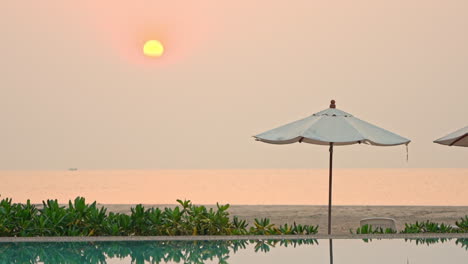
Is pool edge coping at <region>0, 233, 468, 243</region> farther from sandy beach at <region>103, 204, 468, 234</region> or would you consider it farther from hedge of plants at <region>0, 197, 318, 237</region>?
sandy beach at <region>103, 204, 468, 234</region>

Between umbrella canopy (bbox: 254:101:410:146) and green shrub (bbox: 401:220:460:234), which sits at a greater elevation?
umbrella canopy (bbox: 254:101:410:146)

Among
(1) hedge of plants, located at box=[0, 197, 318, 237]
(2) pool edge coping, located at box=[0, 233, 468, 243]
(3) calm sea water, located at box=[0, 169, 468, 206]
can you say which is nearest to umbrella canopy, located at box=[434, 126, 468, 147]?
(2) pool edge coping, located at box=[0, 233, 468, 243]

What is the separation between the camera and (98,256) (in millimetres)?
9938

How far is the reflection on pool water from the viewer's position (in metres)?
9.80

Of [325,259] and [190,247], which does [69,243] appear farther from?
[325,259]

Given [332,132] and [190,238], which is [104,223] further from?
[332,132]

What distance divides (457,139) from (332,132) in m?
2.27

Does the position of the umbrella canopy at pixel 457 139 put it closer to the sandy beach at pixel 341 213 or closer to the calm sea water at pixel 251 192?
the sandy beach at pixel 341 213

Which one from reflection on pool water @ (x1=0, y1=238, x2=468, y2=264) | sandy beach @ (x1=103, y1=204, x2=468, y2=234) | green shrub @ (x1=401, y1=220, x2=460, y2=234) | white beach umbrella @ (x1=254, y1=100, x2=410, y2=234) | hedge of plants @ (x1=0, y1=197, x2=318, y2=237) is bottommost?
reflection on pool water @ (x1=0, y1=238, x2=468, y2=264)

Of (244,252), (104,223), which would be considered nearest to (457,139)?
(244,252)

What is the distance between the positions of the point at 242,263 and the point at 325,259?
1088 mm

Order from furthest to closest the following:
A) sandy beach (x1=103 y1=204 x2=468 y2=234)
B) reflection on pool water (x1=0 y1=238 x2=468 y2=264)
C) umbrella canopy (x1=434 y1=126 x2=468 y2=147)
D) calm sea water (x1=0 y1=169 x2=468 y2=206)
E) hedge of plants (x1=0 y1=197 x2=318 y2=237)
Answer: calm sea water (x1=0 y1=169 x2=468 y2=206) < sandy beach (x1=103 y1=204 x2=468 y2=234) < umbrella canopy (x1=434 y1=126 x2=468 y2=147) < hedge of plants (x1=0 y1=197 x2=318 y2=237) < reflection on pool water (x1=0 y1=238 x2=468 y2=264)

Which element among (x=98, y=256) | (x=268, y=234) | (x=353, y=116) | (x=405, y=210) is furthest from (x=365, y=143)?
(x=405, y=210)

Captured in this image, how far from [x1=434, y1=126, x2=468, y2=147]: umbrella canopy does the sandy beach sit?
3.55 m
